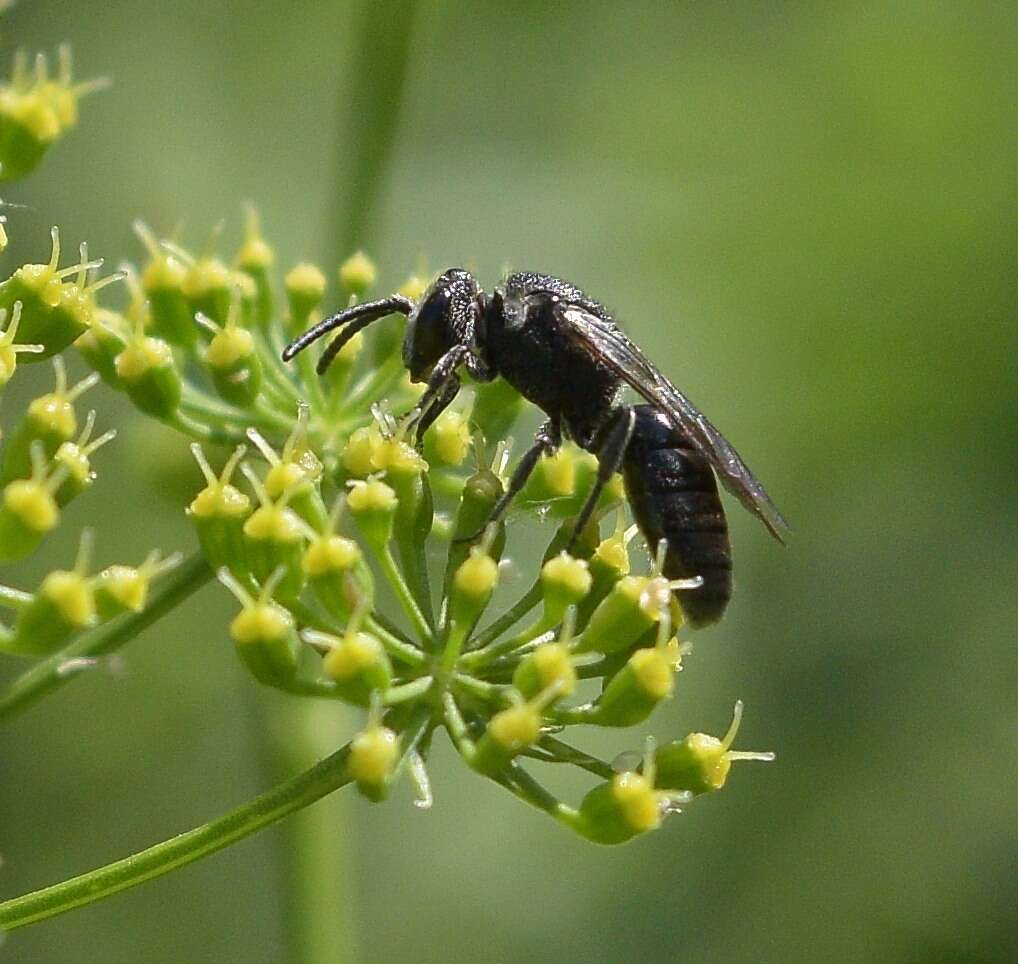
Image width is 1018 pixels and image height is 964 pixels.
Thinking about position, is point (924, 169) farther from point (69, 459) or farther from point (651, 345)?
point (69, 459)

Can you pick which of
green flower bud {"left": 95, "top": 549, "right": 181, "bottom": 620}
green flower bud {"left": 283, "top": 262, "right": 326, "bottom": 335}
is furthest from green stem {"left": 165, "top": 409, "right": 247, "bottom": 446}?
green flower bud {"left": 95, "top": 549, "right": 181, "bottom": 620}

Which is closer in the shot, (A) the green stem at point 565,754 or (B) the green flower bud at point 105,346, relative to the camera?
(A) the green stem at point 565,754

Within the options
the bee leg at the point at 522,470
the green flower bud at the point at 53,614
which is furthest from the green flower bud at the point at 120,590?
the bee leg at the point at 522,470

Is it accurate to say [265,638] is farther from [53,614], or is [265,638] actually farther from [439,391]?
[439,391]

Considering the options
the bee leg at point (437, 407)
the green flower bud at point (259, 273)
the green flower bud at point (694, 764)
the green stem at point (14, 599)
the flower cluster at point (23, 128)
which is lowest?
the green flower bud at point (694, 764)

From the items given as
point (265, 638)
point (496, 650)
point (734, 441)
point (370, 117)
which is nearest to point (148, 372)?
point (265, 638)

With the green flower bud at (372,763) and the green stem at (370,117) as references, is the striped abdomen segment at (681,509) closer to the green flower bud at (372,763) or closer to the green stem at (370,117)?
the green flower bud at (372,763)

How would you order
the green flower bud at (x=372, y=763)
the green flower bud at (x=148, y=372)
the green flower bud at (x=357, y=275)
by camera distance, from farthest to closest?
the green flower bud at (x=357, y=275)
the green flower bud at (x=148, y=372)
the green flower bud at (x=372, y=763)
